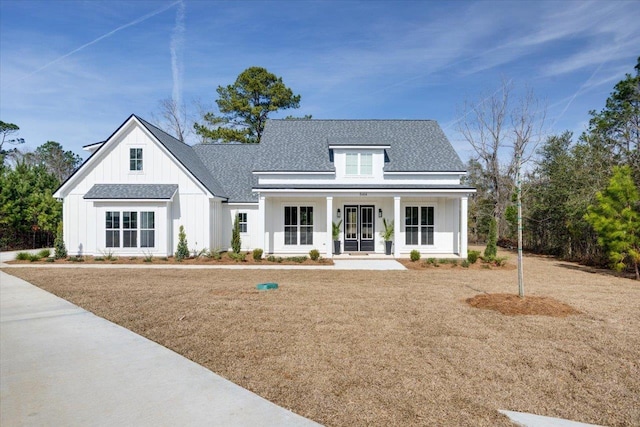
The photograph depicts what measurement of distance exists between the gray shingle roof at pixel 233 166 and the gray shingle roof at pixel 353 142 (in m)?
1.50

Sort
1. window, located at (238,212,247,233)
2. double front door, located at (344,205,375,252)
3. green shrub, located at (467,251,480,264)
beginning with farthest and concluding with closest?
window, located at (238,212,247,233), double front door, located at (344,205,375,252), green shrub, located at (467,251,480,264)

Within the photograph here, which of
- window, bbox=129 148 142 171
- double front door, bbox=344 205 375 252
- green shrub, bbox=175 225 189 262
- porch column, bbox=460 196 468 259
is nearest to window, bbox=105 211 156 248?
green shrub, bbox=175 225 189 262

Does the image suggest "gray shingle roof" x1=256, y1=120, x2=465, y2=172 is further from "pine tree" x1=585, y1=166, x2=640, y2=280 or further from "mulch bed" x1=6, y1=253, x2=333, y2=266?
"pine tree" x1=585, y1=166, x2=640, y2=280

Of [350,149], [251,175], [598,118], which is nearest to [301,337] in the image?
[350,149]

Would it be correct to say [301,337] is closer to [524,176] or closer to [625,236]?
[625,236]

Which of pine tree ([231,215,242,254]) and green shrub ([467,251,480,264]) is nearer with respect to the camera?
green shrub ([467,251,480,264])

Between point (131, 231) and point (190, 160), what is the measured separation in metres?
4.83

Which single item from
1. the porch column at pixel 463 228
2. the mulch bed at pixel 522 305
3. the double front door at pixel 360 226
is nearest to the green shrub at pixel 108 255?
the double front door at pixel 360 226

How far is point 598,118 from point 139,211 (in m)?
25.8

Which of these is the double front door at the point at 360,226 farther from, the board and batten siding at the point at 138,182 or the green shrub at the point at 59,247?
the green shrub at the point at 59,247

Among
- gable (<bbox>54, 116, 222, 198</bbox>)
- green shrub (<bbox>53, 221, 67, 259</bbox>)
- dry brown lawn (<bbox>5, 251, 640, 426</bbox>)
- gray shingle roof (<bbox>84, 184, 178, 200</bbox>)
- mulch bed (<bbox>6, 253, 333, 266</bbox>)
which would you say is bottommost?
dry brown lawn (<bbox>5, 251, 640, 426</bbox>)

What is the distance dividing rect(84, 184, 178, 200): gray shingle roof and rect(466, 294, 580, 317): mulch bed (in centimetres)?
1429

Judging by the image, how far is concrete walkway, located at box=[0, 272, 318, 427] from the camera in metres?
3.86

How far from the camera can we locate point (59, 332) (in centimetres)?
682
